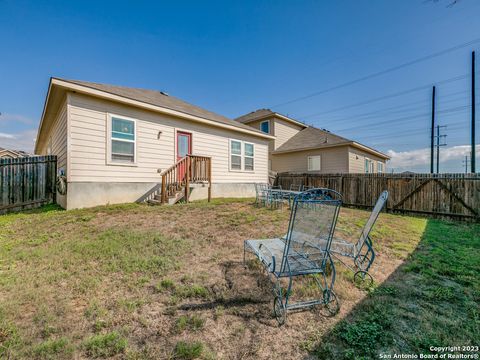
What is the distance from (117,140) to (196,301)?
700 centimetres

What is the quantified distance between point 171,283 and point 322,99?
2494 centimetres

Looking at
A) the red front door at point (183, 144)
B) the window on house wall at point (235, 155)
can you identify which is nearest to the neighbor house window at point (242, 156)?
the window on house wall at point (235, 155)

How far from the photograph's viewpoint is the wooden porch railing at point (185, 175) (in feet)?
26.5

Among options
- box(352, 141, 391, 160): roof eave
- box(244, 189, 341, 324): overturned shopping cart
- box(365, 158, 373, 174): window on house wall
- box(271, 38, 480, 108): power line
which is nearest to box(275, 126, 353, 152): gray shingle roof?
box(352, 141, 391, 160): roof eave

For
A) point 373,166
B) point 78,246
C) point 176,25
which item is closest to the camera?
point 78,246

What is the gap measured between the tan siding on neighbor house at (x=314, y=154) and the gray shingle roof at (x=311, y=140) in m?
0.47

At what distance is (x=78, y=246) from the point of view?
13.1ft

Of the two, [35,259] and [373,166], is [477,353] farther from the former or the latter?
[373,166]

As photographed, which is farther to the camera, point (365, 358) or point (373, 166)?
point (373, 166)

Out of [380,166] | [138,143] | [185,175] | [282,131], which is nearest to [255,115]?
[282,131]

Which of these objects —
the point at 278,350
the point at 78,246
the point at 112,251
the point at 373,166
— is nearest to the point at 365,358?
the point at 278,350

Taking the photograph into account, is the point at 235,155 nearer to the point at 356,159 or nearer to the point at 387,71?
the point at 356,159

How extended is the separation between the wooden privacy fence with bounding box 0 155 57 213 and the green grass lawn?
166 inches

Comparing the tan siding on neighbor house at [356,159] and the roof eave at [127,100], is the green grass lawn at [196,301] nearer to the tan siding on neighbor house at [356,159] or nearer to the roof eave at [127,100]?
the roof eave at [127,100]
